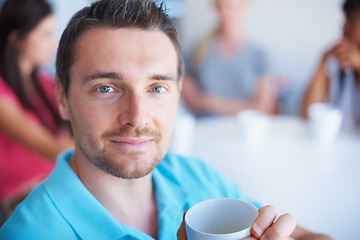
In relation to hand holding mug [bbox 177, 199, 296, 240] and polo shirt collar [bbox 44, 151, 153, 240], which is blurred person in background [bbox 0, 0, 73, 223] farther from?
hand holding mug [bbox 177, 199, 296, 240]

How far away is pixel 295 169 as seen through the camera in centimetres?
120

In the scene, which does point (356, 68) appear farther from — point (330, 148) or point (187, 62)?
point (187, 62)

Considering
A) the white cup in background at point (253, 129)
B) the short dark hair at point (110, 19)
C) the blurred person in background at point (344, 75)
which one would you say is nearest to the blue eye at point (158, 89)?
the short dark hair at point (110, 19)

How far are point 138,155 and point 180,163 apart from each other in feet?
0.94

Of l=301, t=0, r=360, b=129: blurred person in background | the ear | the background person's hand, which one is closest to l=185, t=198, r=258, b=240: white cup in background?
the ear

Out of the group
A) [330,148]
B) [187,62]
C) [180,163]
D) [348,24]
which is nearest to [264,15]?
[187,62]

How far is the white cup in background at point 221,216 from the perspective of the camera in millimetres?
521

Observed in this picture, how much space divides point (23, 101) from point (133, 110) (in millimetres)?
1166

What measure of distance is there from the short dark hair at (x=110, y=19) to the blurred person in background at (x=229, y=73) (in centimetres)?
197

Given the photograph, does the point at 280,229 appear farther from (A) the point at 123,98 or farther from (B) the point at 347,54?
(B) the point at 347,54

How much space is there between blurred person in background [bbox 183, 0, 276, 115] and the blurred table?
97cm

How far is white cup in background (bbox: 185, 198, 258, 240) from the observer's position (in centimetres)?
52

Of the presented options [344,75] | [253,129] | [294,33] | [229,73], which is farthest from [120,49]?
[294,33]

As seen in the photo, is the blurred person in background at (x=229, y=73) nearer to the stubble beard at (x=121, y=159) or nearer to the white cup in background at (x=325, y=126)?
the white cup in background at (x=325, y=126)
